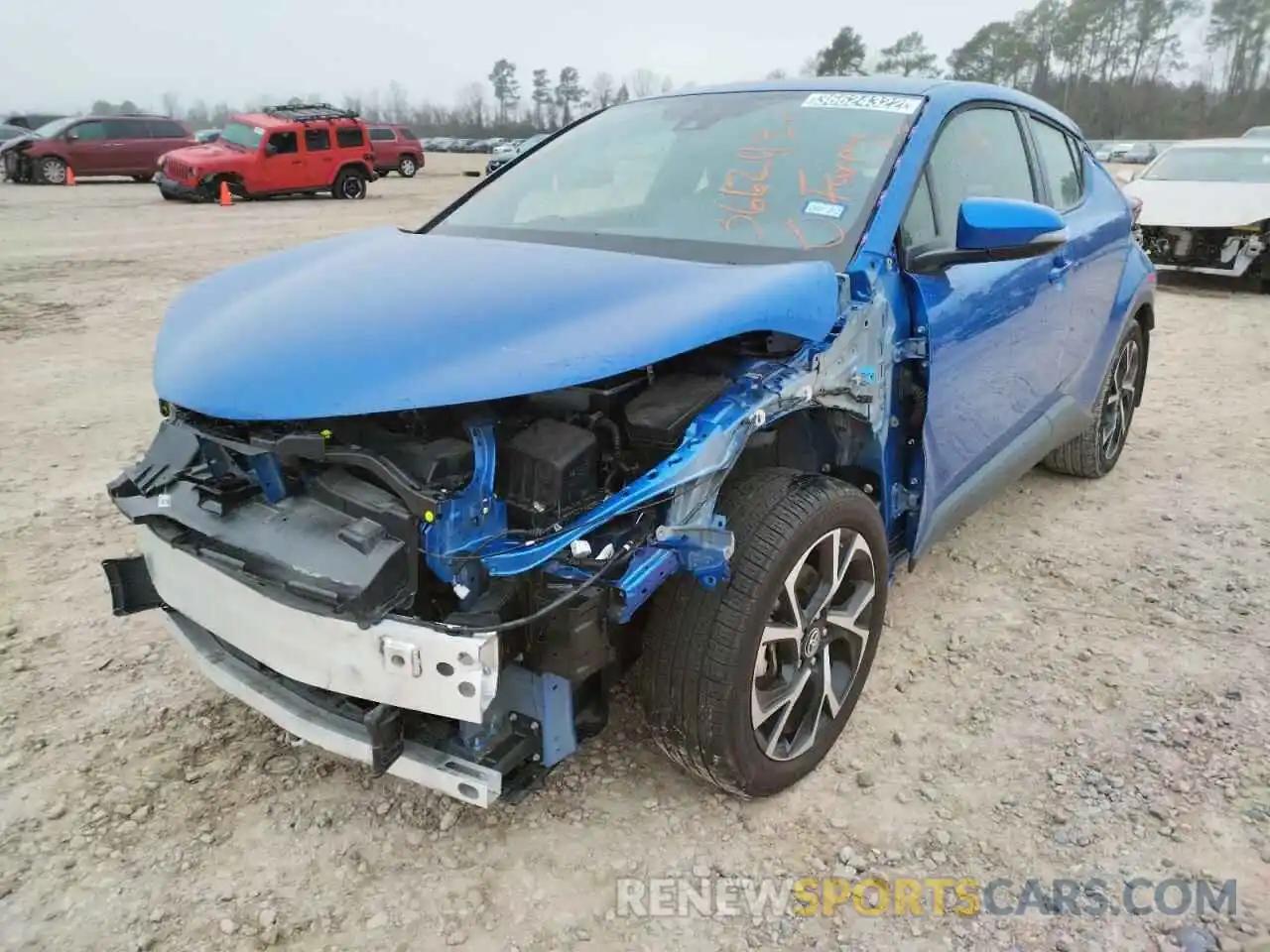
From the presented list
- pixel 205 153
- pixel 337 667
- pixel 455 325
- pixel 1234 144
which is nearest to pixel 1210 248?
pixel 1234 144

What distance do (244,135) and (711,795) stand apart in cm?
2027

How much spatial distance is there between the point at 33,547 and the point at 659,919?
307 centimetres

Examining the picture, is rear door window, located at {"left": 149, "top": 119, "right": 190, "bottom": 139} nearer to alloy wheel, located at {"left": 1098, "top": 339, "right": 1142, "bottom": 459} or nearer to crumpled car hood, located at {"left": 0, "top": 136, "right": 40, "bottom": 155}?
crumpled car hood, located at {"left": 0, "top": 136, "right": 40, "bottom": 155}

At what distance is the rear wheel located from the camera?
21562 millimetres

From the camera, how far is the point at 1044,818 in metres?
2.35

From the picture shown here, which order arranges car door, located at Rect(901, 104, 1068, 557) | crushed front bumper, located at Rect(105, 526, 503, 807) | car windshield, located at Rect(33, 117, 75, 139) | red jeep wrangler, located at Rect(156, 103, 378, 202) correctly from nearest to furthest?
1. crushed front bumper, located at Rect(105, 526, 503, 807)
2. car door, located at Rect(901, 104, 1068, 557)
3. red jeep wrangler, located at Rect(156, 103, 378, 202)
4. car windshield, located at Rect(33, 117, 75, 139)

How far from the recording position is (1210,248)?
9727 millimetres

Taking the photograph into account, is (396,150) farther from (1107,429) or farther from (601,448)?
(601,448)

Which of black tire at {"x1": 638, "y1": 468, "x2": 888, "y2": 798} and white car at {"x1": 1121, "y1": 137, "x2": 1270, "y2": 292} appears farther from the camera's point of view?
white car at {"x1": 1121, "y1": 137, "x2": 1270, "y2": 292}

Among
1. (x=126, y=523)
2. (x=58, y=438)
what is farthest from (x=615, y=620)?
(x=58, y=438)

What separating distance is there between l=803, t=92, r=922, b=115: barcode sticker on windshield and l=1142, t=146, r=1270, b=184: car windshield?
30.3 ft

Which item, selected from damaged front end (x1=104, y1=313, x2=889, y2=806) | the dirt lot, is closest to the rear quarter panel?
the dirt lot

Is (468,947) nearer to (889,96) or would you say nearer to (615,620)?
(615,620)

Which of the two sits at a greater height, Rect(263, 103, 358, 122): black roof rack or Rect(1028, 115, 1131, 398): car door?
Rect(263, 103, 358, 122): black roof rack
